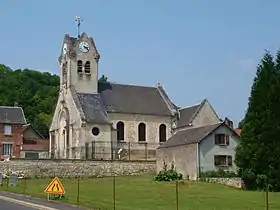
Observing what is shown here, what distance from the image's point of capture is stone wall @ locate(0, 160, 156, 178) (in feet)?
175

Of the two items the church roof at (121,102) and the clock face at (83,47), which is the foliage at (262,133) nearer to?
the church roof at (121,102)

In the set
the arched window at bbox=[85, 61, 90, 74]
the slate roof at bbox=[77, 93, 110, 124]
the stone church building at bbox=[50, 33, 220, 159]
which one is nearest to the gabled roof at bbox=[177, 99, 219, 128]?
the stone church building at bbox=[50, 33, 220, 159]

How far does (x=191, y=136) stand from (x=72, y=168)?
12883 mm

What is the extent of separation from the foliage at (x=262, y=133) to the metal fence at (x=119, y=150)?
18.5 m

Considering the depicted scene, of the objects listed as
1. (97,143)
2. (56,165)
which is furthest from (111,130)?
(56,165)

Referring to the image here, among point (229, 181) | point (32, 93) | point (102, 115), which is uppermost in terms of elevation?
point (32, 93)

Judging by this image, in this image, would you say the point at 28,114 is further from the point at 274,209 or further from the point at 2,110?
the point at 274,209

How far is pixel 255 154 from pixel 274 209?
22.5 m

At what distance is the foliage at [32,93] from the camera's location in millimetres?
114000

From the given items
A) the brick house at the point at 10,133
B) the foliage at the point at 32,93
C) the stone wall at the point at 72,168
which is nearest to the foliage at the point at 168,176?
the stone wall at the point at 72,168

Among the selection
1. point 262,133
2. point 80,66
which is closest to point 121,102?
point 80,66

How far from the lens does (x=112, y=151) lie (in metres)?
66.4

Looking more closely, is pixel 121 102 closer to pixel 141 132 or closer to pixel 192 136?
pixel 141 132

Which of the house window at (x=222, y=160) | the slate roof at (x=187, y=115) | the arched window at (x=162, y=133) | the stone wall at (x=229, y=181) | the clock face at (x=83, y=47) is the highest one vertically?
the clock face at (x=83, y=47)
